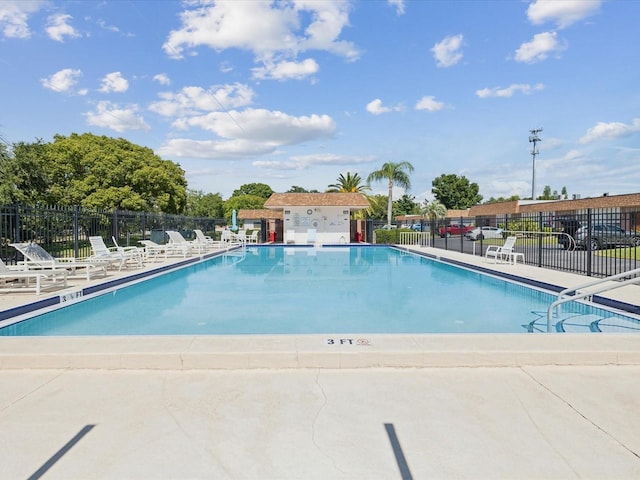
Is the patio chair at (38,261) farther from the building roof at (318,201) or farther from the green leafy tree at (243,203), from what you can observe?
the green leafy tree at (243,203)

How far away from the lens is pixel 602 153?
37.8 meters

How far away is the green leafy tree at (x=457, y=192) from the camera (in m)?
71.4

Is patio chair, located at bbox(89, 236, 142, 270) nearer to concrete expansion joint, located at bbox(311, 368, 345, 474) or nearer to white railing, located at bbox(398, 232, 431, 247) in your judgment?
concrete expansion joint, located at bbox(311, 368, 345, 474)

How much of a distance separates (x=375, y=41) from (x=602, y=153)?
29.1 meters

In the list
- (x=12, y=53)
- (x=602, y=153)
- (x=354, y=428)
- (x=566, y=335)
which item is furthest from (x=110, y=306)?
(x=602, y=153)

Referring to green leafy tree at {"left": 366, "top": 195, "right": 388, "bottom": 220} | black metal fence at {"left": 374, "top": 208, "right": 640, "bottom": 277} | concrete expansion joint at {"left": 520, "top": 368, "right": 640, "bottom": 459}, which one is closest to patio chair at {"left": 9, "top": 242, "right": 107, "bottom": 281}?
concrete expansion joint at {"left": 520, "top": 368, "right": 640, "bottom": 459}

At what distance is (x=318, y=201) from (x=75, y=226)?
17.5m

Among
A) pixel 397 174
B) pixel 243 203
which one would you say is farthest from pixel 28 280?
pixel 243 203

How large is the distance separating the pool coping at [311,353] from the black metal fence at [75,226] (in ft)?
21.4

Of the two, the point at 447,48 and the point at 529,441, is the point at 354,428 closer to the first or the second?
the point at 529,441

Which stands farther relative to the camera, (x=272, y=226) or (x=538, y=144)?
(x=538, y=144)

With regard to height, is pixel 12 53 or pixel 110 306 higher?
pixel 12 53

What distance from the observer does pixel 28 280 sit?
9148 millimetres

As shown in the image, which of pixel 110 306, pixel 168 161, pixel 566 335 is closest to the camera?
pixel 566 335
